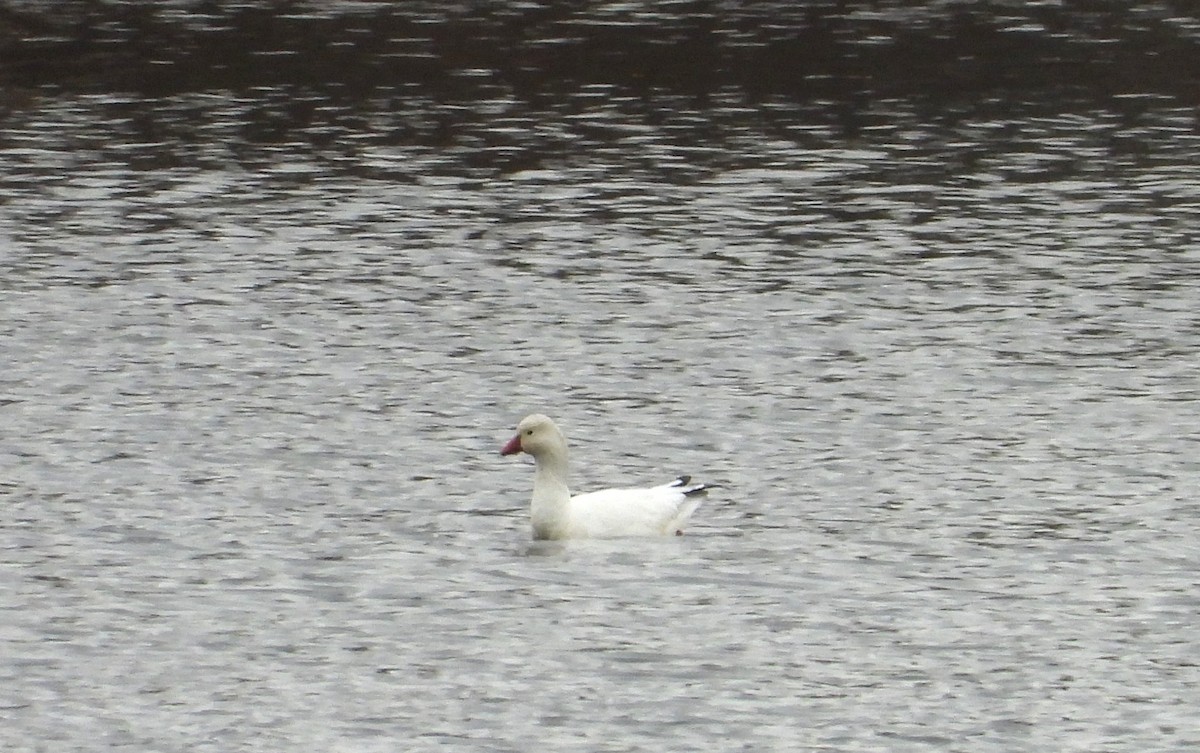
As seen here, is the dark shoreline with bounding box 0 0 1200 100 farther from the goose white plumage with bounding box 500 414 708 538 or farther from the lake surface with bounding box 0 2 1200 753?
the goose white plumage with bounding box 500 414 708 538

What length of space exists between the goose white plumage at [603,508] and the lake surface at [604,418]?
0.65 ft

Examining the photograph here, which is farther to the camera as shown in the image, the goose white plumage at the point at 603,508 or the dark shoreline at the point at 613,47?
the dark shoreline at the point at 613,47

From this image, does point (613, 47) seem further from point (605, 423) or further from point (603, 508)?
point (603, 508)

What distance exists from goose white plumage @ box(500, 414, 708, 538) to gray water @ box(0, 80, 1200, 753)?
0.23 m

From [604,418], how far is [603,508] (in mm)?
3801

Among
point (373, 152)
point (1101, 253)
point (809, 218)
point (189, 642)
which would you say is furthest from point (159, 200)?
point (189, 642)

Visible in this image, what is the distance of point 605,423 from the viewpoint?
24.8 metres

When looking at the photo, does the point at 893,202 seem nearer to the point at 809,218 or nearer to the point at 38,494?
the point at 809,218

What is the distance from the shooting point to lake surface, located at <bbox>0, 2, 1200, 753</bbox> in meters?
17.3

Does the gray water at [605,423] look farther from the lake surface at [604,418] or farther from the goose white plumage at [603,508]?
the goose white plumage at [603,508]

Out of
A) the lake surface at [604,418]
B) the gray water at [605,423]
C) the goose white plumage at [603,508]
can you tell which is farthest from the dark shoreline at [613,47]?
the goose white plumage at [603,508]

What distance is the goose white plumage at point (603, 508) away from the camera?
21.0 meters

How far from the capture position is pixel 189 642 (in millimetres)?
18375

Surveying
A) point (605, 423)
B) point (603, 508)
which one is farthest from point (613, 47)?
point (603, 508)
